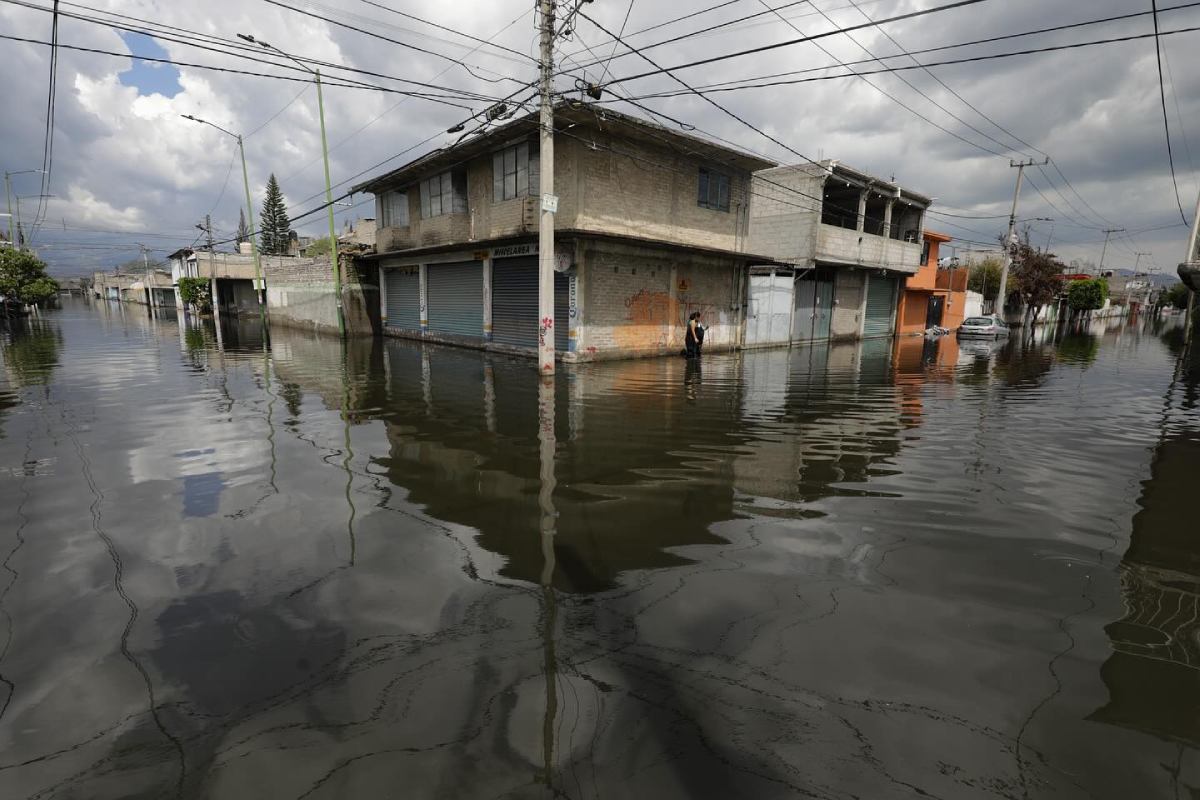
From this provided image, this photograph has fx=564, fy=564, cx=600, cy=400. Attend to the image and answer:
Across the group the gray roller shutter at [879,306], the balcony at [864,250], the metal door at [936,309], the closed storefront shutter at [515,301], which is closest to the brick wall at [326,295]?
the closed storefront shutter at [515,301]

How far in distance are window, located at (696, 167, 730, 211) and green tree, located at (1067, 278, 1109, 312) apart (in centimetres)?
5588

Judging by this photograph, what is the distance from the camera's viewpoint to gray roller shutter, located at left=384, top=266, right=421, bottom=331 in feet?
81.8

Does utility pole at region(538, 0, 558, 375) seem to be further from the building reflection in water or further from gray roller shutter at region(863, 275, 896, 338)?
gray roller shutter at region(863, 275, 896, 338)

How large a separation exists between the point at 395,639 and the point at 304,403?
829 centimetres

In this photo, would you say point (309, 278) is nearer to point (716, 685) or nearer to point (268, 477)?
point (268, 477)

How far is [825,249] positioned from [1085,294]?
49.6 metres

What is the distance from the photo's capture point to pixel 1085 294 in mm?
56625

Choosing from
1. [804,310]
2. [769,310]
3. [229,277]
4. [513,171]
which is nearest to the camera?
[513,171]

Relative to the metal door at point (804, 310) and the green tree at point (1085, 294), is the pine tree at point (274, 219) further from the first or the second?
the green tree at point (1085, 294)


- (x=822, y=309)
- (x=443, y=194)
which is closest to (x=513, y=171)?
(x=443, y=194)

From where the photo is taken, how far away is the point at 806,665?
9.71ft

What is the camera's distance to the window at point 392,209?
25.0 meters

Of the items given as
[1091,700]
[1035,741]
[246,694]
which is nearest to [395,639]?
[246,694]

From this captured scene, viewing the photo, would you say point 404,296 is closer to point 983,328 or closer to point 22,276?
point 22,276
